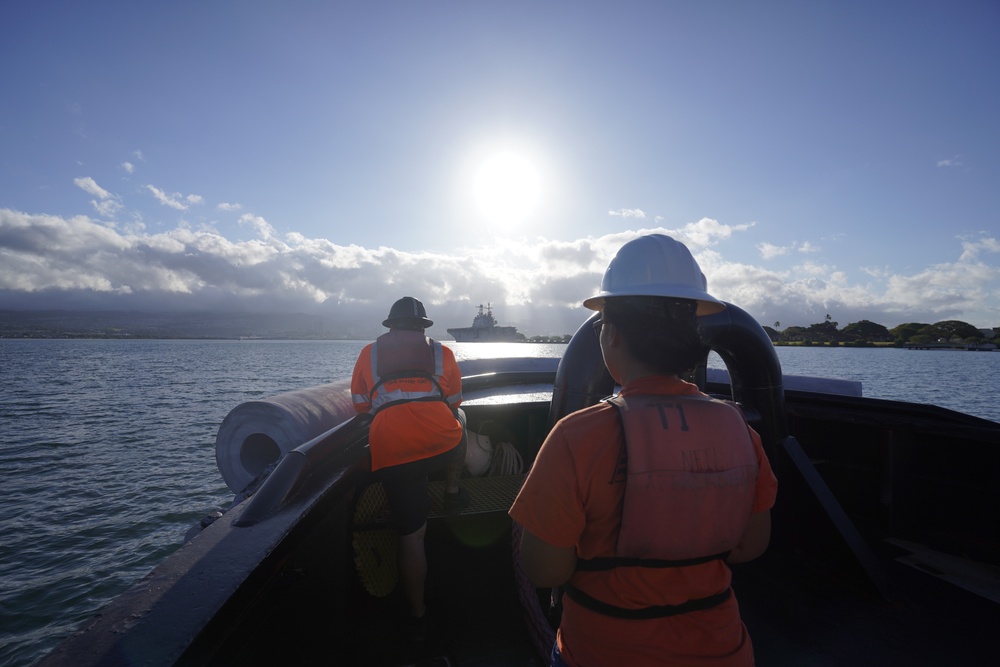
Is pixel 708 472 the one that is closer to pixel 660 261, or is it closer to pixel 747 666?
pixel 747 666

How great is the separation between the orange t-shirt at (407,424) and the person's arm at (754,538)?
2.49 meters

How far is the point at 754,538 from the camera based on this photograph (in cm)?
165

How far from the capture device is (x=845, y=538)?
346 cm

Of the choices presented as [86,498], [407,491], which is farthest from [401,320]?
[86,498]

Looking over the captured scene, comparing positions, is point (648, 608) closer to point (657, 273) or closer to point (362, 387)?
point (657, 273)

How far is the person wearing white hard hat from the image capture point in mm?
1323

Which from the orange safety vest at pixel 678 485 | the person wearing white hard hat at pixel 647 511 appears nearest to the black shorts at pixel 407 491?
the person wearing white hard hat at pixel 647 511

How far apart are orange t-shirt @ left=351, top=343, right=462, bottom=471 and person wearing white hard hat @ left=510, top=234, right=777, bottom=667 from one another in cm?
231

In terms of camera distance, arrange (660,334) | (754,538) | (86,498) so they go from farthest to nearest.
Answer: (86,498) < (754,538) < (660,334)

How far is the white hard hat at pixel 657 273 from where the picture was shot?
5.60 ft

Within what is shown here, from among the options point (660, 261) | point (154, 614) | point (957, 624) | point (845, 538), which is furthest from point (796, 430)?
point (154, 614)

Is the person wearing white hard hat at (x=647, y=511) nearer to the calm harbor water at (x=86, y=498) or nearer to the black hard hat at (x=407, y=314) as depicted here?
the black hard hat at (x=407, y=314)

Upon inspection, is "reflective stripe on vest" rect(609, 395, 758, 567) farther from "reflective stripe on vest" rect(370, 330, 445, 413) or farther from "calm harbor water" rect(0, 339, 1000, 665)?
"calm harbor water" rect(0, 339, 1000, 665)

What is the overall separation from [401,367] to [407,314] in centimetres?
54
